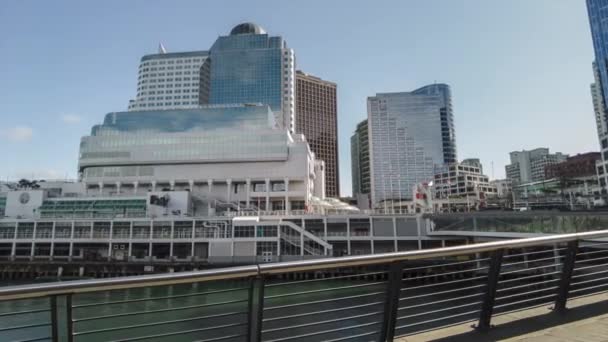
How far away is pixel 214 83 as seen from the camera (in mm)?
102250

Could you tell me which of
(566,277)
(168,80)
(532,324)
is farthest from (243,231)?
(168,80)

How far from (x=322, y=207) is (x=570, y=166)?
64.2 m

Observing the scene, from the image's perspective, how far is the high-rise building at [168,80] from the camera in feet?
355

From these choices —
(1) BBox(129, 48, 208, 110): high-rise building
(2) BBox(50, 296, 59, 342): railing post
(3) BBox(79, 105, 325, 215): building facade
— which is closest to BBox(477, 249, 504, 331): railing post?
(2) BBox(50, 296, 59, 342): railing post

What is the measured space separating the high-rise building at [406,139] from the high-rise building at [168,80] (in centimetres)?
6628

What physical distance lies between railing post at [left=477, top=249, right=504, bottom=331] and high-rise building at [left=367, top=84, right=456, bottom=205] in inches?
4899

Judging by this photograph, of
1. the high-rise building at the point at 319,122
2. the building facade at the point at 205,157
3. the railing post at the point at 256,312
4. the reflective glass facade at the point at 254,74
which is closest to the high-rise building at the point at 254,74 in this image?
the reflective glass facade at the point at 254,74

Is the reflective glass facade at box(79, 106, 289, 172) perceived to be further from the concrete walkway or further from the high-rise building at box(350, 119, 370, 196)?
the high-rise building at box(350, 119, 370, 196)

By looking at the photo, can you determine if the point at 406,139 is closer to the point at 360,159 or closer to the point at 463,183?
the point at 360,159

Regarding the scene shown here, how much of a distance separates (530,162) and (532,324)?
16832 centimetres

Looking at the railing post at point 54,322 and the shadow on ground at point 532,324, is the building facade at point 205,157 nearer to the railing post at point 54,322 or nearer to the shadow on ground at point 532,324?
the shadow on ground at point 532,324

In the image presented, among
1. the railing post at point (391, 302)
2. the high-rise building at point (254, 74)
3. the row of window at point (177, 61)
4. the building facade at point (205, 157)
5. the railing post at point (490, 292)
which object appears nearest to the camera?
the railing post at point (391, 302)

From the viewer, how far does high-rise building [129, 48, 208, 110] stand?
355 feet

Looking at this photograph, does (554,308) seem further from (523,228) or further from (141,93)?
(141,93)
